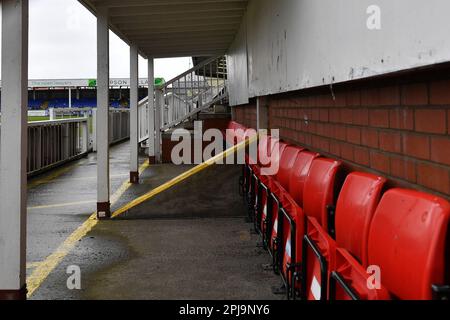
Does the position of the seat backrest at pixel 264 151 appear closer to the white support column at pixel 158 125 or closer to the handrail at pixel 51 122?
the handrail at pixel 51 122

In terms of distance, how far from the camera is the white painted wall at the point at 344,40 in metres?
1.35

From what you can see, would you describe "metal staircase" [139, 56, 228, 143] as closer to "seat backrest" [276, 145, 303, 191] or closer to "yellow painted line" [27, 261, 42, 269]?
"yellow painted line" [27, 261, 42, 269]

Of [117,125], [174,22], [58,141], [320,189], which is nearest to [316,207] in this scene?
[320,189]

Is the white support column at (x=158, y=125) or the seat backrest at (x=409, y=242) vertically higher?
the white support column at (x=158, y=125)

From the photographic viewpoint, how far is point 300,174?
3.10 meters

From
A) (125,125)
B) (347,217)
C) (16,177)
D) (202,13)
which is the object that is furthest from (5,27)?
(125,125)

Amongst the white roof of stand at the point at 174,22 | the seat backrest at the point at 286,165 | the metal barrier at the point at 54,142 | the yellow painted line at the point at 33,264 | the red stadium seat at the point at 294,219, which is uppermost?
the white roof of stand at the point at 174,22

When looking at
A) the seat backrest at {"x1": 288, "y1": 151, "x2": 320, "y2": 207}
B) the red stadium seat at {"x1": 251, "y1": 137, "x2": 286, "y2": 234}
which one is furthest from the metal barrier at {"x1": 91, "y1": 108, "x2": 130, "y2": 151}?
the seat backrest at {"x1": 288, "y1": 151, "x2": 320, "y2": 207}

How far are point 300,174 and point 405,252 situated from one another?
1658 mm

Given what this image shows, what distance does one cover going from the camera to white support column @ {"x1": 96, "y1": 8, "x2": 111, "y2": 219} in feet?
19.1

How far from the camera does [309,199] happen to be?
8.89ft

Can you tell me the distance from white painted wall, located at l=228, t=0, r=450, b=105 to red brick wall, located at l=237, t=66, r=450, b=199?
16cm

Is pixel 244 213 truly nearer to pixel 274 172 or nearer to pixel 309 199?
pixel 274 172

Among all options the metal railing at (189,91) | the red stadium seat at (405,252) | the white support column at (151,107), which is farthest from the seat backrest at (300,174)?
the metal railing at (189,91)
